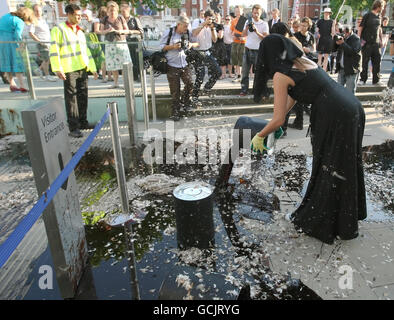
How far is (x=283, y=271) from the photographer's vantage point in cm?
267

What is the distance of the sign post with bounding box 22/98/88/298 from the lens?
201 centimetres

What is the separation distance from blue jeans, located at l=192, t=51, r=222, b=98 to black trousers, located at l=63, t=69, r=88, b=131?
102 inches

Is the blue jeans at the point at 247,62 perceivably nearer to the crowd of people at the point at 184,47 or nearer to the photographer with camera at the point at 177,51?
the crowd of people at the point at 184,47

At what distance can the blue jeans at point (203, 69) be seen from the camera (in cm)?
730

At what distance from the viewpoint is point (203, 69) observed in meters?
7.54

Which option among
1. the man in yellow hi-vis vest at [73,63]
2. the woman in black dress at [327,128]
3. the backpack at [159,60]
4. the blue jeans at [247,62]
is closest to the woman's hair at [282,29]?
the woman in black dress at [327,128]

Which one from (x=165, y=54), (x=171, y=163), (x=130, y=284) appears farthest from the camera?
(x=165, y=54)

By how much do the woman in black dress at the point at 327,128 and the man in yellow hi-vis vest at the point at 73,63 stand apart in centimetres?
414

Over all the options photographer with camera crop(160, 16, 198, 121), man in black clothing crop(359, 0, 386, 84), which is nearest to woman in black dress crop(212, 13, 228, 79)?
photographer with camera crop(160, 16, 198, 121)

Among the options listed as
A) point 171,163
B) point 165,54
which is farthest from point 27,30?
point 171,163

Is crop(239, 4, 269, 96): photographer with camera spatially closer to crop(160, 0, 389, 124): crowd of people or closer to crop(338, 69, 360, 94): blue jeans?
crop(160, 0, 389, 124): crowd of people

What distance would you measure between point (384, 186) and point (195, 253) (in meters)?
2.84

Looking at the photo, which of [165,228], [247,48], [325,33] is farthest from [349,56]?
[165,228]
